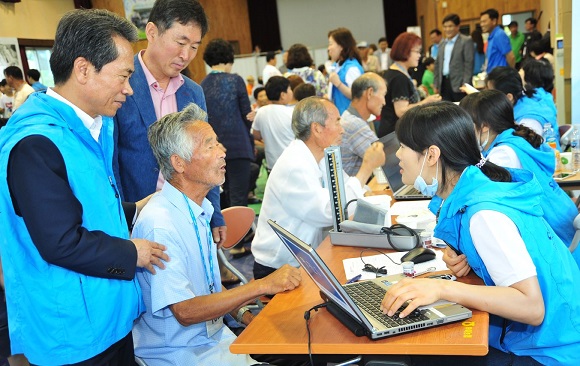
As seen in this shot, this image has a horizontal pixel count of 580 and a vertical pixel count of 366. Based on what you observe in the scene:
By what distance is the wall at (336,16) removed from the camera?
17.3 meters

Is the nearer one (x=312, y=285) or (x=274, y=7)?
(x=312, y=285)

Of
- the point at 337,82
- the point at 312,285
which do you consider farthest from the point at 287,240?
the point at 337,82

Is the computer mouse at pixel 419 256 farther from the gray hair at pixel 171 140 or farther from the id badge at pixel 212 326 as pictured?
the gray hair at pixel 171 140

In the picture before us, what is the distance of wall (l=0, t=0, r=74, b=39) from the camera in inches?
323

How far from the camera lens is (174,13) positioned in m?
2.51

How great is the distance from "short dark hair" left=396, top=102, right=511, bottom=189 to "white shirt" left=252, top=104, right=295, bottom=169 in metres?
3.54

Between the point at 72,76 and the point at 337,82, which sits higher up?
the point at 72,76

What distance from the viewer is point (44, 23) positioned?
895cm

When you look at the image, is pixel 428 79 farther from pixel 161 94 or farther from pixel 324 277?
pixel 324 277

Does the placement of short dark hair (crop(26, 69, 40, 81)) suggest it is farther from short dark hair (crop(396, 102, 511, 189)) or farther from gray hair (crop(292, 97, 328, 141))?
short dark hair (crop(396, 102, 511, 189))

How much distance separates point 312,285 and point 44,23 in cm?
834

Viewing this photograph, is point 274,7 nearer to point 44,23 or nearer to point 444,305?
point 44,23

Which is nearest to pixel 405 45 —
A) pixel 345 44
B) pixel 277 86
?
pixel 345 44

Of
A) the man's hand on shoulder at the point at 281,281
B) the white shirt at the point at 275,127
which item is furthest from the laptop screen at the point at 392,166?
the white shirt at the point at 275,127
